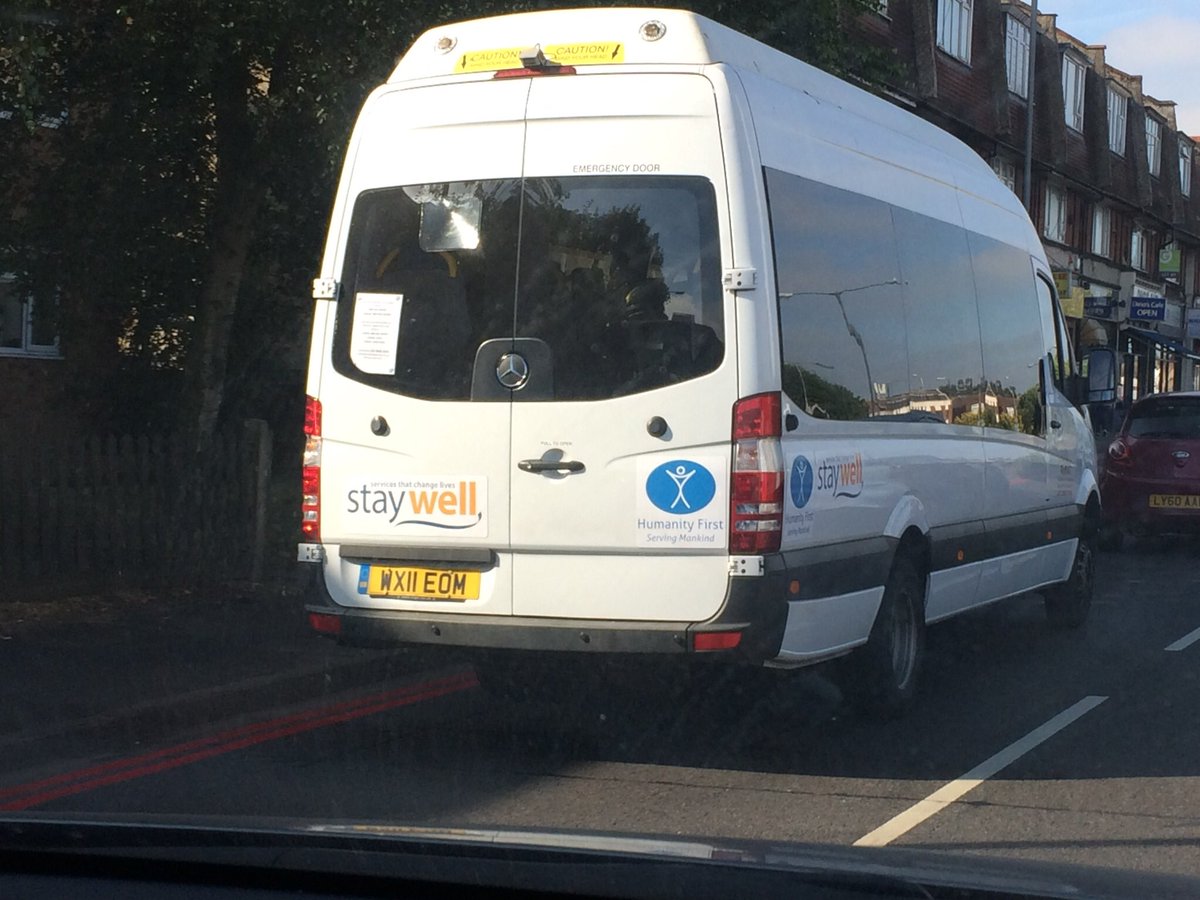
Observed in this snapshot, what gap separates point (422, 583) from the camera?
6.40m

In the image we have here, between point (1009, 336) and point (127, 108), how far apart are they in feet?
21.8

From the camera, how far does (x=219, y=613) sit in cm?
1010

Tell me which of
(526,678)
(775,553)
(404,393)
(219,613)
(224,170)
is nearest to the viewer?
(775,553)

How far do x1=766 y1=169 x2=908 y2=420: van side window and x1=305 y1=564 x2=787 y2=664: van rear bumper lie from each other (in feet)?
2.72

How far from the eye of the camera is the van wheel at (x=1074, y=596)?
10.5 metres

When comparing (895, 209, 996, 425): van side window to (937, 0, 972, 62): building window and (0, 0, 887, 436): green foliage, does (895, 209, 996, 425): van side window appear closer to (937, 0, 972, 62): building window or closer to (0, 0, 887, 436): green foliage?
(0, 0, 887, 436): green foliage

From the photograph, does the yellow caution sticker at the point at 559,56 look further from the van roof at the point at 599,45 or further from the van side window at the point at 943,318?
the van side window at the point at 943,318

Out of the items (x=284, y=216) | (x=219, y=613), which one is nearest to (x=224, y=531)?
(x=219, y=613)

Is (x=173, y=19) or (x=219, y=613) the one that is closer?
(x=219, y=613)

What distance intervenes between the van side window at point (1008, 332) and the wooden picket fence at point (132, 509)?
209 inches

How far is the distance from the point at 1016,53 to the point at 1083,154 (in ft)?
18.0

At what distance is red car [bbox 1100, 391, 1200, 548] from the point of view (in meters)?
15.6

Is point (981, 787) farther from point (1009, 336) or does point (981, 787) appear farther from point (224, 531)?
point (224, 531)

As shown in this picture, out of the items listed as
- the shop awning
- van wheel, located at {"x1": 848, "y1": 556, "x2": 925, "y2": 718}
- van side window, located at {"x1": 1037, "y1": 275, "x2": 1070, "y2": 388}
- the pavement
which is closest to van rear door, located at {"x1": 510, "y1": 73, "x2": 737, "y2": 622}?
van wheel, located at {"x1": 848, "y1": 556, "x2": 925, "y2": 718}
